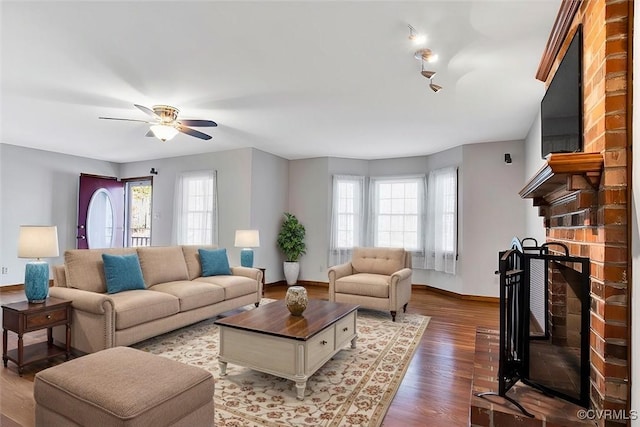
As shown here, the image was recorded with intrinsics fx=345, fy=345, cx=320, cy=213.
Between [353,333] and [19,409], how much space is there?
8.34 ft

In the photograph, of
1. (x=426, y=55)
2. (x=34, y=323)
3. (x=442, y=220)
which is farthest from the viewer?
(x=442, y=220)

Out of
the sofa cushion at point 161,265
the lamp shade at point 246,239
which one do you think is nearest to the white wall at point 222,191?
the lamp shade at point 246,239

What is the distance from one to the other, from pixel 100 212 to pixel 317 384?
22.4 ft

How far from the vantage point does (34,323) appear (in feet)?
9.02

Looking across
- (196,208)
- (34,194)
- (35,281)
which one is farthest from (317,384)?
(34,194)

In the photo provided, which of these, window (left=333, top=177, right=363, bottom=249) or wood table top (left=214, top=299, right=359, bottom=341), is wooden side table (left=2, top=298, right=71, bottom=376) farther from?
window (left=333, top=177, right=363, bottom=249)

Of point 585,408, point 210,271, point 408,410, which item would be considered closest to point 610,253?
point 585,408

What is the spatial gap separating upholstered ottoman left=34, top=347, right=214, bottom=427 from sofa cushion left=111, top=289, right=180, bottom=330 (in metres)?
1.18

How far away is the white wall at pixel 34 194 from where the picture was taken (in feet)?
19.6

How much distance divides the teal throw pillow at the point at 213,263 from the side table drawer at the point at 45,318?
1708mm

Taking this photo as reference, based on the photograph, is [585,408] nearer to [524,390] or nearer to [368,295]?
[524,390]

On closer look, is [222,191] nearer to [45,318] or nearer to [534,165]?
[45,318]

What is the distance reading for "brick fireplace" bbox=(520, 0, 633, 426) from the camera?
4.81 feet

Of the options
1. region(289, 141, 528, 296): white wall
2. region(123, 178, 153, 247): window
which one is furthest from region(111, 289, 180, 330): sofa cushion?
region(123, 178, 153, 247): window
